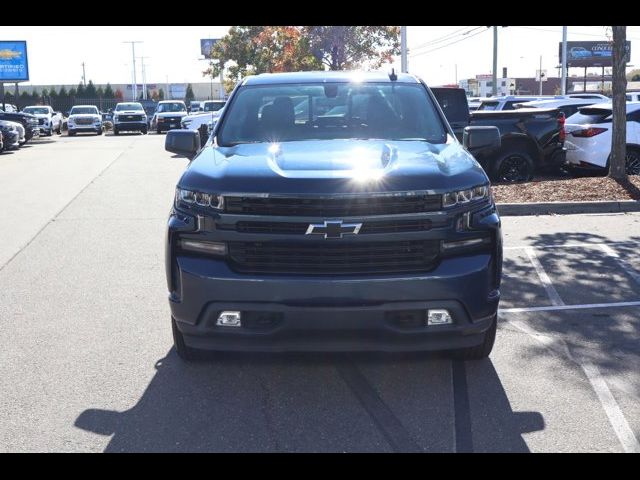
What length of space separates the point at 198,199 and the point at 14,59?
1849 inches

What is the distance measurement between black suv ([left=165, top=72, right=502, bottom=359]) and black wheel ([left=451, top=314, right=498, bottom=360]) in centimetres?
42

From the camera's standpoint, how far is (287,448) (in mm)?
4164

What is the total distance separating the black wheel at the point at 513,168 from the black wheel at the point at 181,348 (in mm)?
9904

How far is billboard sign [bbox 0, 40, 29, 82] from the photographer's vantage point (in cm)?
4756

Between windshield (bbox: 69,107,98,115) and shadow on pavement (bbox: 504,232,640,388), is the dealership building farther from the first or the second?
shadow on pavement (bbox: 504,232,640,388)

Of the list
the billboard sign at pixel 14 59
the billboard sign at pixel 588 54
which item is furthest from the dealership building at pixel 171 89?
the billboard sign at pixel 14 59

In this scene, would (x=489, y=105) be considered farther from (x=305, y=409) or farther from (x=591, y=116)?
(x=305, y=409)

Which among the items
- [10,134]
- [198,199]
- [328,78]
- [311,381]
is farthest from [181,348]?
[10,134]

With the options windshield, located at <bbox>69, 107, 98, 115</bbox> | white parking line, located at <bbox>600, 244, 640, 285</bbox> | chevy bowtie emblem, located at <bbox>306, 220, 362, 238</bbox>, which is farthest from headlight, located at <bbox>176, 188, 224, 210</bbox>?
windshield, located at <bbox>69, 107, 98, 115</bbox>

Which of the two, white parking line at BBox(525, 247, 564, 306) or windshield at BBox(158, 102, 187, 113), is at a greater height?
windshield at BBox(158, 102, 187, 113)

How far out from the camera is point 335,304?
4.54 meters

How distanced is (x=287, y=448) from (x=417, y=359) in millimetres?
1566

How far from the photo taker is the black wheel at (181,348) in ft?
17.4
